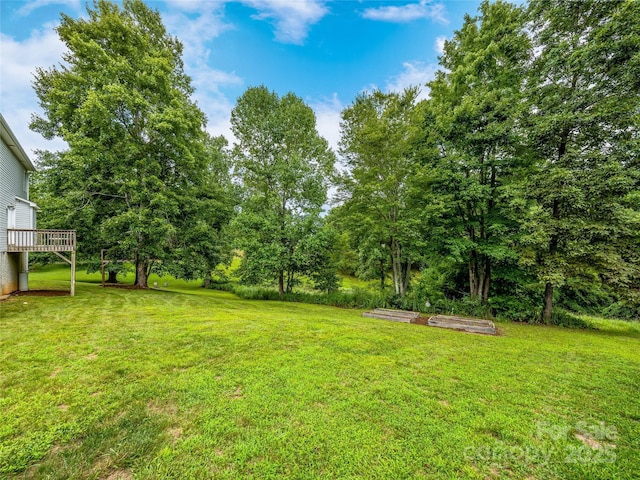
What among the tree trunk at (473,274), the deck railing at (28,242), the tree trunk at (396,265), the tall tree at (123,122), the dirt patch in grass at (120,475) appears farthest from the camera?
the tree trunk at (396,265)

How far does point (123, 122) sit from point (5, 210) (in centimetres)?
619

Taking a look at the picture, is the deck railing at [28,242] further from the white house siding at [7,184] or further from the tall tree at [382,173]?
the tall tree at [382,173]

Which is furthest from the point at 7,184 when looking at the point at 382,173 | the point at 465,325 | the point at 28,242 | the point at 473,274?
the point at 473,274

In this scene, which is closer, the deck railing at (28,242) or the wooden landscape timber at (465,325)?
the wooden landscape timber at (465,325)

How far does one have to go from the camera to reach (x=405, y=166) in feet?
39.4

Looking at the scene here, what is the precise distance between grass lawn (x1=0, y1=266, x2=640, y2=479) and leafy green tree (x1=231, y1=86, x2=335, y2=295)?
692cm

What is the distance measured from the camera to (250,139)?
14.2m

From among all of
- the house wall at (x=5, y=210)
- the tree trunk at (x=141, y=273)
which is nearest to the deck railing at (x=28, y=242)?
the house wall at (x=5, y=210)

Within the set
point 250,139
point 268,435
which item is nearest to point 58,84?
point 250,139

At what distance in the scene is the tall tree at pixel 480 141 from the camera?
31.7 ft

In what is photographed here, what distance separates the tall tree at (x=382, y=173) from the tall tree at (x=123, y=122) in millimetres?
8526

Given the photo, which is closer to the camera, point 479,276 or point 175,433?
point 175,433

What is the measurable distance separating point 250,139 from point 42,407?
13.8 m

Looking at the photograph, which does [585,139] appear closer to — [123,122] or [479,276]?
[479,276]
